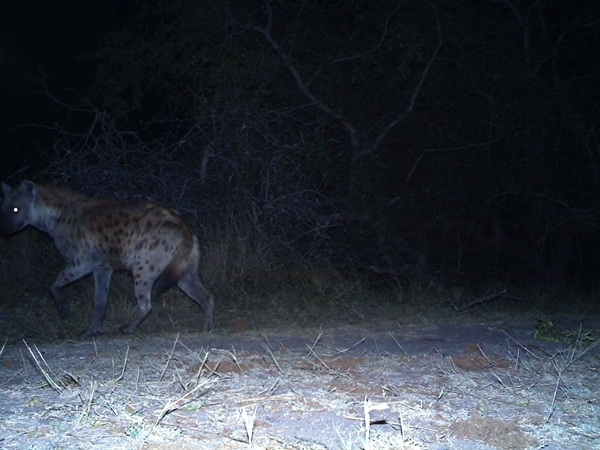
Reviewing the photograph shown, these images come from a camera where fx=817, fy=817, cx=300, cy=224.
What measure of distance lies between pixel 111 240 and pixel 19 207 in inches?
45.6

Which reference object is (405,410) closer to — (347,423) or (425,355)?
(347,423)

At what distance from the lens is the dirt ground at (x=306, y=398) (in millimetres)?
3486

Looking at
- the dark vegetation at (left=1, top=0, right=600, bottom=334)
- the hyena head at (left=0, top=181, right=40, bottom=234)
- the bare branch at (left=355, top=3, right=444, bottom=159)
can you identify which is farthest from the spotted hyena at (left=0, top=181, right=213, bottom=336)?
the bare branch at (left=355, top=3, right=444, bottom=159)

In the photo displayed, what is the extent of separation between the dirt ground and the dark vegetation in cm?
378

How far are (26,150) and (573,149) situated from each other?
8.55m

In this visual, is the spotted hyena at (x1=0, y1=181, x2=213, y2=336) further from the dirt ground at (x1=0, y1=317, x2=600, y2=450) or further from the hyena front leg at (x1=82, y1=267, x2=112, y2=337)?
the dirt ground at (x1=0, y1=317, x2=600, y2=450)

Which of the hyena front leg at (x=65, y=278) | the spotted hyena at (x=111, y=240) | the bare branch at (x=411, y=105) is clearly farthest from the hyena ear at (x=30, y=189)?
the bare branch at (x=411, y=105)

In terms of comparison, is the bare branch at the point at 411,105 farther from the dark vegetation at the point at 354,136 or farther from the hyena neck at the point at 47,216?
the hyena neck at the point at 47,216

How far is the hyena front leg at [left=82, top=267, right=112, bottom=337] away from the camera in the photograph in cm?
734

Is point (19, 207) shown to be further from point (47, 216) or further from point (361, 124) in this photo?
point (361, 124)

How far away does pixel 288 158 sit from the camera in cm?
964

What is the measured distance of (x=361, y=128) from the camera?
33.5 ft

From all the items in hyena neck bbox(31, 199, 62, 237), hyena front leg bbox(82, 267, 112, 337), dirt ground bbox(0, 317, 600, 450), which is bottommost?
hyena front leg bbox(82, 267, 112, 337)

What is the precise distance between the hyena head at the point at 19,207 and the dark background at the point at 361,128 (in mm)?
1333
